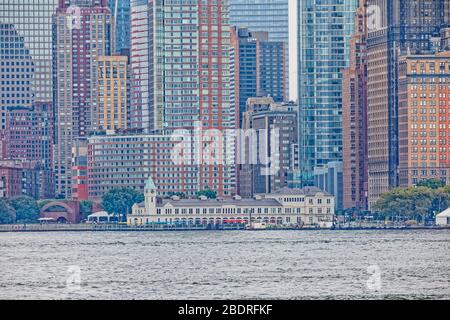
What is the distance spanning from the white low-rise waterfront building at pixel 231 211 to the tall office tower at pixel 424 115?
12.4 metres

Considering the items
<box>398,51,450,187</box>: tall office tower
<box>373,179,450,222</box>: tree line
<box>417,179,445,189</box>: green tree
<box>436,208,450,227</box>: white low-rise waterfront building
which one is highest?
<box>398,51,450,187</box>: tall office tower

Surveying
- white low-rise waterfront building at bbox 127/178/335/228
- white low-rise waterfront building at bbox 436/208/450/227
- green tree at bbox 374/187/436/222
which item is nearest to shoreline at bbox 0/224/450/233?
green tree at bbox 374/187/436/222

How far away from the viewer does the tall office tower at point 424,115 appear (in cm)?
19500

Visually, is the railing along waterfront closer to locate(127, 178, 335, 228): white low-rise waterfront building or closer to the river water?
locate(127, 178, 335, 228): white low-rise waterfront building

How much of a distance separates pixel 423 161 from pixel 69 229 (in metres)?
46.6

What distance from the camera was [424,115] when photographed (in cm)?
19600

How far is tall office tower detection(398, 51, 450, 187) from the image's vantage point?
640ft

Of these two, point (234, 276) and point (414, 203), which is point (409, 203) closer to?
point (414, 203)

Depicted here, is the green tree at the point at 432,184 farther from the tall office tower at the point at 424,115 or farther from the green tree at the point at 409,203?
the green tree at the point at 409,203

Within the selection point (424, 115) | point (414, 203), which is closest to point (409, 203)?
point (414, 203)

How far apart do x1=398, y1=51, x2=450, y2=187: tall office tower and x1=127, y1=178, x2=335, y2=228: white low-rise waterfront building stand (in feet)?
40.6

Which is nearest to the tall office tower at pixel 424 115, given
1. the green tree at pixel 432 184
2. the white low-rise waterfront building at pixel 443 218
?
the green tree at pixel 432 184
